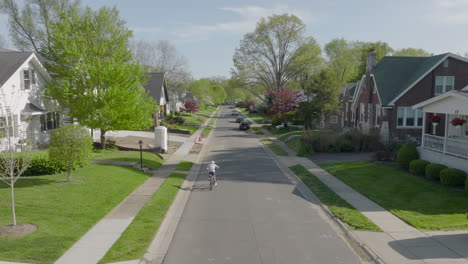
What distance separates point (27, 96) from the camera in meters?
25.6

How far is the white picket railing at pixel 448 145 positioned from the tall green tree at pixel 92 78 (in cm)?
1912

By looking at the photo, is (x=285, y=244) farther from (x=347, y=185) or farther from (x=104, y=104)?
(x=104, y=104)

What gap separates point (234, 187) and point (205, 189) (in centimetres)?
145

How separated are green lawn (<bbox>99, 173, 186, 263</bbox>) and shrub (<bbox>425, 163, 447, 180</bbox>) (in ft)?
40.7

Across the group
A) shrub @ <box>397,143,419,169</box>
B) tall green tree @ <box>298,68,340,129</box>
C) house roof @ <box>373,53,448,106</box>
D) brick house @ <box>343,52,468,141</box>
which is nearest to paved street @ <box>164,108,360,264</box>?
shrub @ <box>397,143,419,169</box>

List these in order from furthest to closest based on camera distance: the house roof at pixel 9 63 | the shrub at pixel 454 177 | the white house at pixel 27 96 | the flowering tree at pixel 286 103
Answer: the flowering tree at pixel 286 103, the white house at pixel 27 96, the house roof at pixel 9 63, the shrub at pixel 454 177

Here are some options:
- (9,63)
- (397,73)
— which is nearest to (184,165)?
(9,63)

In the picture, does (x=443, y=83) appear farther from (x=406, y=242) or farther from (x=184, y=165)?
(x=406, y=242)

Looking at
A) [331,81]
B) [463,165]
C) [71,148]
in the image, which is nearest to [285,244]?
[71,148]

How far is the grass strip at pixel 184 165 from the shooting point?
956 inches

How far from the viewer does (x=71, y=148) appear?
1658 centimetres

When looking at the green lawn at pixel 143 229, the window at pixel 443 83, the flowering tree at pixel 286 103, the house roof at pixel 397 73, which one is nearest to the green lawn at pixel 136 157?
the green lawn at pixel 143 229

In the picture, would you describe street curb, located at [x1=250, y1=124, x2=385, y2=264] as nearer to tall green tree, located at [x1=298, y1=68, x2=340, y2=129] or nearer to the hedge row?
the hedge row

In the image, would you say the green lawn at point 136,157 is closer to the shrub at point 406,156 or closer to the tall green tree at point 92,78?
the tall green tree at point 92,78
